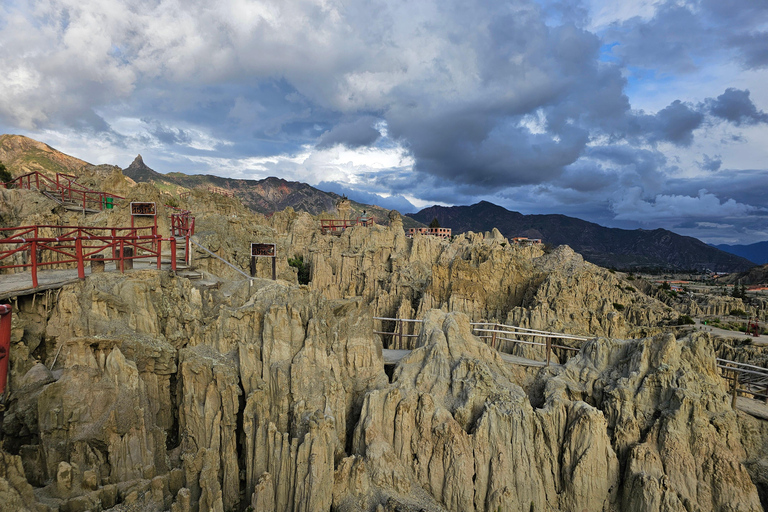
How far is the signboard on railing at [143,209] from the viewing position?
76.5ft

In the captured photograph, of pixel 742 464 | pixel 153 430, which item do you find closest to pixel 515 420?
pixel 742 464

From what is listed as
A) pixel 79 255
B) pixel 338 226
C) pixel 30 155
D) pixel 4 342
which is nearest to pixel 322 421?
pixel 4 342

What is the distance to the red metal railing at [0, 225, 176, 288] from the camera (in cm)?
1569

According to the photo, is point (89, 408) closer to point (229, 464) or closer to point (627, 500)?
point (229, 464)

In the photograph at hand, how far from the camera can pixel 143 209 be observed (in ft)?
77.9

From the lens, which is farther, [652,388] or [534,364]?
[534,364]

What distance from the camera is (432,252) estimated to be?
2298 inches

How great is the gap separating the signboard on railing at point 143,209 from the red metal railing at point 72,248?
3.79 ft

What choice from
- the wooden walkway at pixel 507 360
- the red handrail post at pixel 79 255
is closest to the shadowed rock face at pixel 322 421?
the red handrail post at pixel 79 255

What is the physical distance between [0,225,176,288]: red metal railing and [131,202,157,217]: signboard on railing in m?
1.15

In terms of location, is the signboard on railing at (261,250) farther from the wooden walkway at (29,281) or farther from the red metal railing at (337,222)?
the red metal railing at (337,222)

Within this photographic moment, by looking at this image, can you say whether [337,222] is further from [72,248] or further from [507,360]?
[72,248]

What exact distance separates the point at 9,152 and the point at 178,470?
114m

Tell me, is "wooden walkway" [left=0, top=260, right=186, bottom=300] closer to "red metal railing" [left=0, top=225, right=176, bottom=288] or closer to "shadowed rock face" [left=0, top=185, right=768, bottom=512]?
"red metal railing" [left=0, top=225, right=176, bottom=288]
